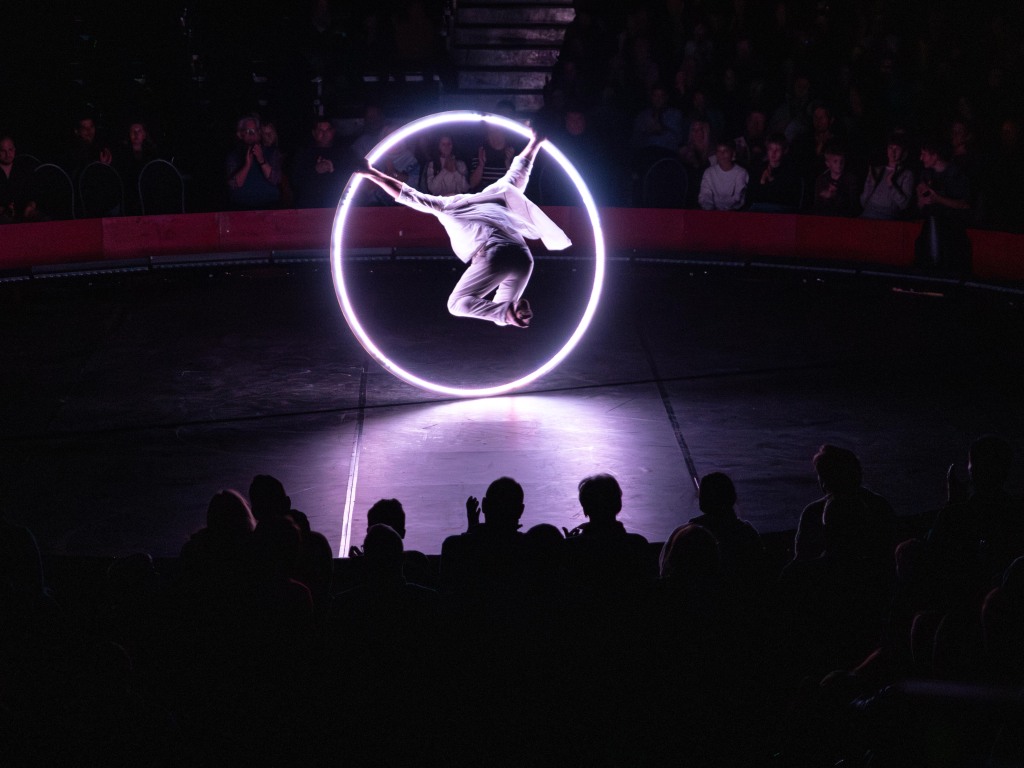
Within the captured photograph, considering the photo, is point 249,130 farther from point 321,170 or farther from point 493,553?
point 493,553

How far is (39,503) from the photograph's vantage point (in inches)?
306

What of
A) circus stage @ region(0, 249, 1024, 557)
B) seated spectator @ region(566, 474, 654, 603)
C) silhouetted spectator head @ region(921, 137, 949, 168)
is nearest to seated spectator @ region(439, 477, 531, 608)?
seated spectator @ region(566, 474, 654, 603)

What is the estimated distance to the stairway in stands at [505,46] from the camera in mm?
19266

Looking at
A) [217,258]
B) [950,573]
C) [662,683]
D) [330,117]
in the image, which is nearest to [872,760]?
[662,683]

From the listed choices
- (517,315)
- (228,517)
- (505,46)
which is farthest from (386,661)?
(505,46)

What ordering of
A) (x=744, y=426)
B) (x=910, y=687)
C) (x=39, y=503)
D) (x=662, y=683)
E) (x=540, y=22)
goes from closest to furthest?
(x=910, y=687) < (x=662, y=683) < (x=39, y=503) < (x=744, y=426) < (x=540, y=22)

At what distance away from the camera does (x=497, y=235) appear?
29.6 feet

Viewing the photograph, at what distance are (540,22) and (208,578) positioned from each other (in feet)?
53.1

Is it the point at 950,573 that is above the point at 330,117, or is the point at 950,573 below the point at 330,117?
below

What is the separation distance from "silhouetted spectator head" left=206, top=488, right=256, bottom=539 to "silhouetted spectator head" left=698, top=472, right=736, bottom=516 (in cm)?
190

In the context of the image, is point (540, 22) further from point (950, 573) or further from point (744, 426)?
point (950, 573)

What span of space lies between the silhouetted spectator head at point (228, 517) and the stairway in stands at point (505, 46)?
14.7 metres

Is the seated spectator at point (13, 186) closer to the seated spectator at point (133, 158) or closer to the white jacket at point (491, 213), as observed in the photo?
the seated spectator at point (133, 158)

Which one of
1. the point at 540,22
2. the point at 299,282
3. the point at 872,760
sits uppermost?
the point at 540,22
